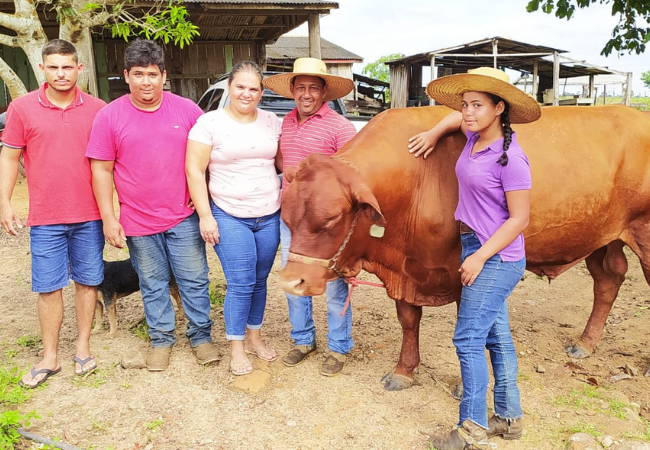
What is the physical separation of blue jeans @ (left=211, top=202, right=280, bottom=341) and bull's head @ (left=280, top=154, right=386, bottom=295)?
28.8 inches

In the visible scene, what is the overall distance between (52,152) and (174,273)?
1118mm

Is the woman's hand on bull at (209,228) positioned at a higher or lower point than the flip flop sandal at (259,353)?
higher

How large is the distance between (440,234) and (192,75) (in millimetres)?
11688

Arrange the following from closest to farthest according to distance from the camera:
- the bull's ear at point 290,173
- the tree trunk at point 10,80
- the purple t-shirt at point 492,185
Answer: the purple t-shirt at point 492,185, the bull's ear at point 290,173, the tree trunk at point 10,80

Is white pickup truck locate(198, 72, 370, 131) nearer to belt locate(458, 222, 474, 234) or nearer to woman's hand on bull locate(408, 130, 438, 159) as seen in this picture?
woman's hand on bull locate(408, 130, 438, 159)

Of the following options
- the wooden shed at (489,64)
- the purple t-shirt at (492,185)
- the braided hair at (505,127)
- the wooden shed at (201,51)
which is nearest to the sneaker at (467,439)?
the purple t-shirt at (492,185)

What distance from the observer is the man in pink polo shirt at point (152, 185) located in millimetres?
3432

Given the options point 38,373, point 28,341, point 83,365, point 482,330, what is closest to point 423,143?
point 482,330

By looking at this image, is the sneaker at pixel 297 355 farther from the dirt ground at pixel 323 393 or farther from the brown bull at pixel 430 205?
the brown bull at pixel 430 205

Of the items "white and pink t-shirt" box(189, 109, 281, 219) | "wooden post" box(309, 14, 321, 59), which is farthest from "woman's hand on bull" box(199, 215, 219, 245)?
"wooden post" box(309, 14, 321, 59)

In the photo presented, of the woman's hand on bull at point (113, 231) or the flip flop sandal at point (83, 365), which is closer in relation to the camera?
the woman's hand on bull at point (113, 231)

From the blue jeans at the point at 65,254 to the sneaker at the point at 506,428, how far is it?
8.87 ft

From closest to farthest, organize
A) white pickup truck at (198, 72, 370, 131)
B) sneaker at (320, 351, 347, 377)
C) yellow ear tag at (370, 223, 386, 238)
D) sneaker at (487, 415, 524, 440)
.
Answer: yellow ear tag at (370, 223, 386, 238) < sneaker at (487, 415, 524, 440) < sneaker at (320, 351, 347, 377) < white pickup truck at (198, 72, 370, 131)

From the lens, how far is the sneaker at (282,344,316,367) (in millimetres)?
3951
